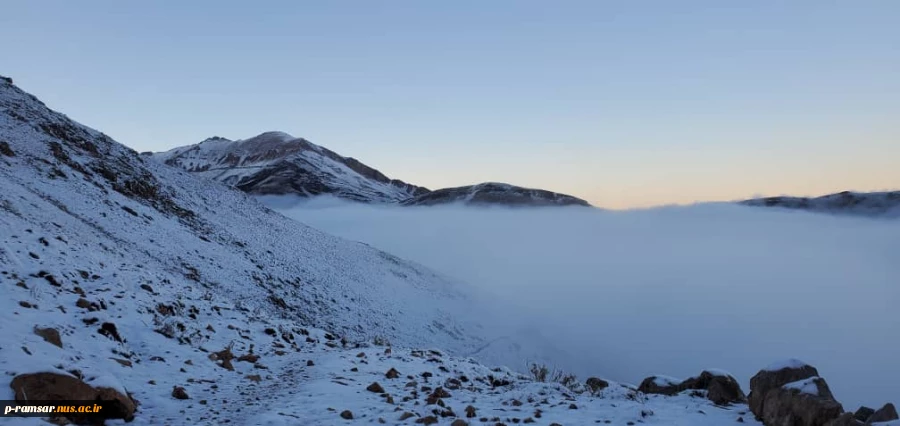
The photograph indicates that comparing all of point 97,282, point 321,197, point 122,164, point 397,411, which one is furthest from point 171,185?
point 321,197

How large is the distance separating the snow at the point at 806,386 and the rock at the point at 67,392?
1084cm

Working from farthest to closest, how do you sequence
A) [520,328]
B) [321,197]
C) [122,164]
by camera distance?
[321,197] < [520,328] < [122,164]

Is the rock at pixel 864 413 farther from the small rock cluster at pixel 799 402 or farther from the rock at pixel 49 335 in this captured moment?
the rock at pixel 49 335

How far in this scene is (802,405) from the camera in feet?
28.1

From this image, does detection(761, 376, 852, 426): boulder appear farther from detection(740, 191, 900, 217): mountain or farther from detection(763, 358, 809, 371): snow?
detection(740, 191, 900, 217): mountain

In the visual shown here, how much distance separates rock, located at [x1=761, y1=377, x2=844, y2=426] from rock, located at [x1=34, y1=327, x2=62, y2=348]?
12669 millimetres

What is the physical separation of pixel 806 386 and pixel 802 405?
475mm

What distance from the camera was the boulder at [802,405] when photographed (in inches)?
322

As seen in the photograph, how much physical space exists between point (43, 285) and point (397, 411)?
899cm

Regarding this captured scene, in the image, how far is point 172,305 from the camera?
1540cm

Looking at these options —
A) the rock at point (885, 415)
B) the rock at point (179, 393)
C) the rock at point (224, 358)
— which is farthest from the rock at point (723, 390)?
the rock at point (224, 358)

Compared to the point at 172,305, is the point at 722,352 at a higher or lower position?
lower

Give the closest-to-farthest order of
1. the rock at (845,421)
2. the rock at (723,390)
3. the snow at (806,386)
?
the rock at (845,421), the snow at (806,386), the rock at (723,390)

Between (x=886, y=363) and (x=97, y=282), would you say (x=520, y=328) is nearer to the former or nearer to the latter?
(x=97, y=282)
